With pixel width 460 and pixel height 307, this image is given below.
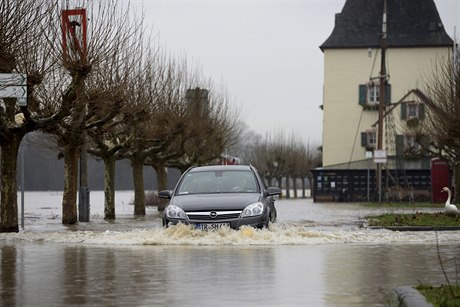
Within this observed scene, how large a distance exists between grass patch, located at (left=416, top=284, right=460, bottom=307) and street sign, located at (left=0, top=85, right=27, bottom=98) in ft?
44.5

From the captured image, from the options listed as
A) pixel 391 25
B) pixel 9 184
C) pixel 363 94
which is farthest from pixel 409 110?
pixel 9 184

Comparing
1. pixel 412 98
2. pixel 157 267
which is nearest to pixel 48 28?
pixel 157 267

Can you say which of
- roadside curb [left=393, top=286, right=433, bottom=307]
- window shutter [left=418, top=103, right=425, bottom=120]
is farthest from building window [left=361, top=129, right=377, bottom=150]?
roadside curb [left=393, top=286, right=433, bottom=307]

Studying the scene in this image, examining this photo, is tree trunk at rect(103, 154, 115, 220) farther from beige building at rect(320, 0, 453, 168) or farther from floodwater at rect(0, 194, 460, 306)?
beige building at rect(320, 0, 453, 168)

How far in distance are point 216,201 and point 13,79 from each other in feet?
18.6

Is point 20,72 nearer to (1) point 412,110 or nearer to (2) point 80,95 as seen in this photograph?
(2) point 80,95

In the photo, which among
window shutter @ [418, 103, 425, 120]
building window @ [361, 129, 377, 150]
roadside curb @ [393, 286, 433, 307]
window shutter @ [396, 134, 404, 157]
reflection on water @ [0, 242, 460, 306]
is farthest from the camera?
building window @ [361, 129, 377, 150]

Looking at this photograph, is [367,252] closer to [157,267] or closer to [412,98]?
[157,267]

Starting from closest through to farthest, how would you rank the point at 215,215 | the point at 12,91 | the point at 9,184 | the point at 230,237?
the point at 230,237, the point at 215,215, the point at 12,91, the point at 9,184

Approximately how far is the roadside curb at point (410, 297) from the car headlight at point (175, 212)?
1007 centimetres

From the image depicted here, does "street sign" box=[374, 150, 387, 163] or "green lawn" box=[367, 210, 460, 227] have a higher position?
"street sign" box=[374, 150, 387, 163]

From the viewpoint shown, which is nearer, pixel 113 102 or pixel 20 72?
pixel 20 72

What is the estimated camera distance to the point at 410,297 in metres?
10.5

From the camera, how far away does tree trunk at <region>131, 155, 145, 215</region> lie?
45.2 m
